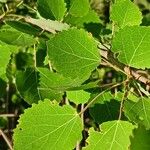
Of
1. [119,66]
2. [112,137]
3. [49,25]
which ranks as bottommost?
[112,137]

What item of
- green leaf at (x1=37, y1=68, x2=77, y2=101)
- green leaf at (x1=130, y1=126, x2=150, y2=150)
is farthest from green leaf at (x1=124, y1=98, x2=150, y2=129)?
green leaf at (x1=130, y1=126, x2=150, y2=150)

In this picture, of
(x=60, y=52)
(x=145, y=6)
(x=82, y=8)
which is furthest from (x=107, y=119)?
(x=145, y=6)

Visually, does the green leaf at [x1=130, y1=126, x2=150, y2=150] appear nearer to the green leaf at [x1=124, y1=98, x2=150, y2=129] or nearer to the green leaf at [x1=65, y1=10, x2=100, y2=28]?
the green leaf at [x1=124, y1=98, x2=150, y2=129]

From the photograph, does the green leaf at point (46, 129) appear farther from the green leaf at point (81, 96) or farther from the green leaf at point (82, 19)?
the green leaf at point (82, 19)

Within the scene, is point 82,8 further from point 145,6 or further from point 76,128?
point 145,6

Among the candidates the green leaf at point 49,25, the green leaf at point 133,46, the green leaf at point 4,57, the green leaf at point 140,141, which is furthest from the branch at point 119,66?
the green leaf at point 140,141

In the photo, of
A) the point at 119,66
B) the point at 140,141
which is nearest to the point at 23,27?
the point at 119,66

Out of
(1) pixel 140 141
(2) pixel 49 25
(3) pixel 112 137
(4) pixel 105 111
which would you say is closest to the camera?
(1) pixel 140 141

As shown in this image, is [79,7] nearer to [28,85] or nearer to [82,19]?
[82,19]
